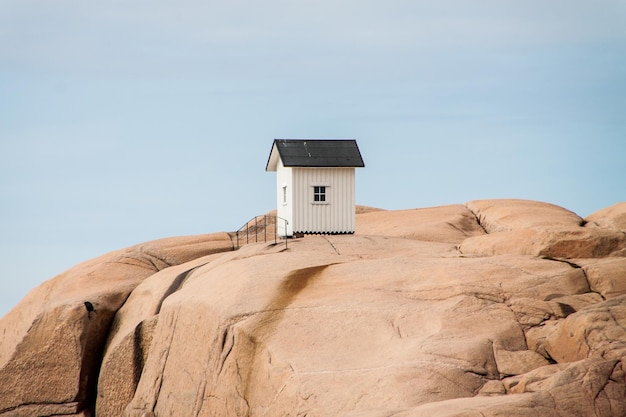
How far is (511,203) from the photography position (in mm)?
36969

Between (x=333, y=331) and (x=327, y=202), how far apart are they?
11835mm

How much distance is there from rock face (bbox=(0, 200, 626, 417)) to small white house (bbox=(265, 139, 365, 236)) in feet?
10.2

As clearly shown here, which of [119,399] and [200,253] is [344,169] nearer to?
[200,253]

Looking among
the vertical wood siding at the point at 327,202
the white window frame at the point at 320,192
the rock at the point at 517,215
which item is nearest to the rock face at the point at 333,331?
the vertical wood siding at the point at 327,202

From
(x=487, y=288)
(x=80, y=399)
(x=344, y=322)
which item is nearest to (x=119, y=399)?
(x=80, y=399)

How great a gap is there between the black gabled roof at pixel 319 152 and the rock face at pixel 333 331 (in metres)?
4.06

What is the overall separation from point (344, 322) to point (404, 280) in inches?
95.5

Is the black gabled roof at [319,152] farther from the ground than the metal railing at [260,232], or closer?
farther from the ground

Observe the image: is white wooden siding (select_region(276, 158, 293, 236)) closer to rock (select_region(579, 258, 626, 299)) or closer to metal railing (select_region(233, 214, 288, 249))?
metal railing (select_region(233, 214, 288, 249))

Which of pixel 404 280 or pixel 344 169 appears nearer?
pixel 404 280

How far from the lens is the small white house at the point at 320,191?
31.2 m

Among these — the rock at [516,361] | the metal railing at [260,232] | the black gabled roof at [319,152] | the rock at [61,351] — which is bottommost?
the rock at [61,351]

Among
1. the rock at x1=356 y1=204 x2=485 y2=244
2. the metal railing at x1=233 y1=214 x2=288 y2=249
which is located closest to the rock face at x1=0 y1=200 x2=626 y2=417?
the metal railing at x1=233 y1=214 x2=288 y2=249

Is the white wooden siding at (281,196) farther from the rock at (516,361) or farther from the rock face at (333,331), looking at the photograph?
the rock at (516,361)
